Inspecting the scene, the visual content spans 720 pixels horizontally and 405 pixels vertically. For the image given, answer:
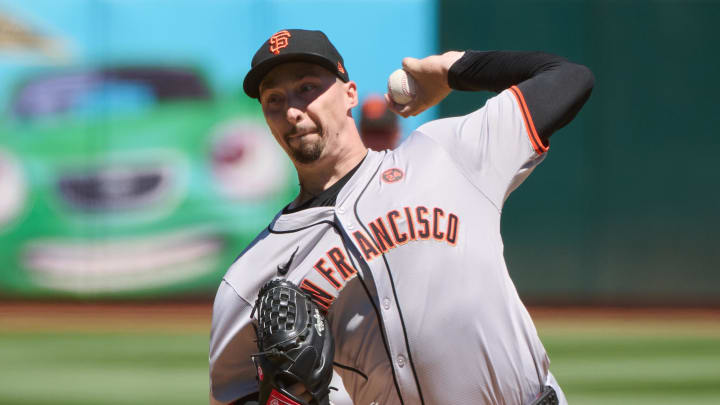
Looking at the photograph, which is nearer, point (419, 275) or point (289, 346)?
point (289, 346)

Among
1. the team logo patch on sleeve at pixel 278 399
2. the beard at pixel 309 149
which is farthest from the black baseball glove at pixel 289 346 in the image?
the beard at pixel 309 149

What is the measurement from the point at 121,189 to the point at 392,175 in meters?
8.85

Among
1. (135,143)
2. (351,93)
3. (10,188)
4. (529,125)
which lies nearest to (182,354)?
(135,143)

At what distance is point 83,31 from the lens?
10.8 metres

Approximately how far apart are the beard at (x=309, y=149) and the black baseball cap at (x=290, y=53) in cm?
17

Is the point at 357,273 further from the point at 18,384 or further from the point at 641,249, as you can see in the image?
the point at 641,249

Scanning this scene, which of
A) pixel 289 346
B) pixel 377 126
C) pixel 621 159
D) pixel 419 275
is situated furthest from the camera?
pixel 621 159

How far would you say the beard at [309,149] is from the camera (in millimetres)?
2348

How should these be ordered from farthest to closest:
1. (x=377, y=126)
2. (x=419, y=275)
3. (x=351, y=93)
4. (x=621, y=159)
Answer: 1. (x=621, y=159)
2. (x=377, y=126)
3. (x=351, y=93)
4. (x=419, y=275)

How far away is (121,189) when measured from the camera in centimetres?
1070

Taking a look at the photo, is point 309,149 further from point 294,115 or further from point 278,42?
point 278,42

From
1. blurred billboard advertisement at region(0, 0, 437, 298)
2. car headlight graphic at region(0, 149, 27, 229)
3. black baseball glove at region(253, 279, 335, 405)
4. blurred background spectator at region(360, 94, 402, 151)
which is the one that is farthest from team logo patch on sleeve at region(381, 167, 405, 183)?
car headlight graphic at region(0, 149, 27, 229)

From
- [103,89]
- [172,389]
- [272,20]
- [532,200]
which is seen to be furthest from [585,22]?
[172,389]

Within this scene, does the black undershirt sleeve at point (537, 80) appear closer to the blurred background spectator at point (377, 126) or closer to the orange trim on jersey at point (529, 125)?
the orange trim on jersey at point (529, 125)
